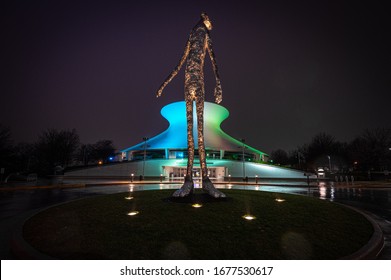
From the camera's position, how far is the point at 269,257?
334 cm

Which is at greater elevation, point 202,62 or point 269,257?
point 202,62

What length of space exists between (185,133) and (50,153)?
30547mm

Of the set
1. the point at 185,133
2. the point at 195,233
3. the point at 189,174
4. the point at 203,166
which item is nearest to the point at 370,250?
the point at 195,233

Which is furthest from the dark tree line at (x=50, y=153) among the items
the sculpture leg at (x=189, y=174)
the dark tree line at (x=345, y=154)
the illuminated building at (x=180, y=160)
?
the dark tree line at (x=345, y=154)

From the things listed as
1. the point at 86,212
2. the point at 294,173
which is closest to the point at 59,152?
the point at 86,212

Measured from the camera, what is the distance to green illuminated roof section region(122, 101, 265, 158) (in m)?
45.8

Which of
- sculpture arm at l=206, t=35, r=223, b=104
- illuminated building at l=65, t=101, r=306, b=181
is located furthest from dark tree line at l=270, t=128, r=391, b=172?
sculpture arm at l=206, t=35, r=223, b=104

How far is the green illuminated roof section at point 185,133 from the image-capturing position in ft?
150

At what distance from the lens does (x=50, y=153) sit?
146 ft

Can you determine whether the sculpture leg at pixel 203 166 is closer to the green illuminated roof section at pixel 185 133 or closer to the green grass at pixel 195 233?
the green grass at pixel 195 233

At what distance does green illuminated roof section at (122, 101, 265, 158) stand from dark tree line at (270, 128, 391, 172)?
20.3 meters

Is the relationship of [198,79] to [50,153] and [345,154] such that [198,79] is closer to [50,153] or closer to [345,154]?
[50,153]
